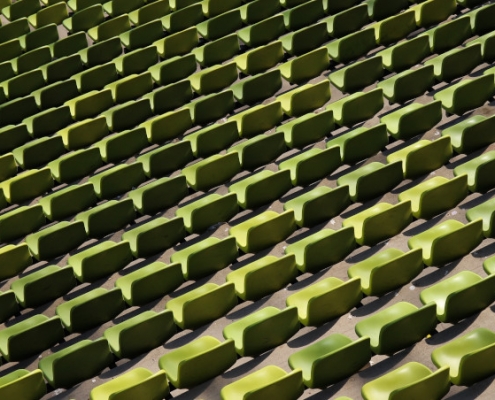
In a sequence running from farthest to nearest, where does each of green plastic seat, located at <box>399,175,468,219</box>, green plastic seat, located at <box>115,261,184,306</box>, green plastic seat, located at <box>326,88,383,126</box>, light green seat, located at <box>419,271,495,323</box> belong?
green plastic seat, located at <box>326,88,383,126</box> → green plastic seat, located at <box>399,175,468,219</box> → green plastic seat, located at <box>115,261,184,306</box> → light green seat, located at <box>419,271,495,323</box>

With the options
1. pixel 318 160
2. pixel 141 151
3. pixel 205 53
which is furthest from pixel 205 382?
pixel 205 53

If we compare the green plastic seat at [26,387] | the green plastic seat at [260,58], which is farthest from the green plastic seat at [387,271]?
the green plastic seat at [260,58]

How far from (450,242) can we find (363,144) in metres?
1.80

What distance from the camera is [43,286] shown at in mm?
9008

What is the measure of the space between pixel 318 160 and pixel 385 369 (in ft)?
7.81

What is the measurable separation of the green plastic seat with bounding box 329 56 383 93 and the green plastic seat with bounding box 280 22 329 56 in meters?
0.76

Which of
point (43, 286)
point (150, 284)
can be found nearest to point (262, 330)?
point (150, 284)

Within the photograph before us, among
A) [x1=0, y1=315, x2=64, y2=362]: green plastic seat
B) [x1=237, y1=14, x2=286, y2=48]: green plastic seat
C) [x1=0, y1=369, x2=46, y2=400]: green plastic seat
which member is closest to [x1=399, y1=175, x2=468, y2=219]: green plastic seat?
[x1=0, y1=315, x2=64, y2=362]: green plastic seat

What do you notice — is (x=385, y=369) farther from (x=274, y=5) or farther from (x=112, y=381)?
(x=274, y=5)

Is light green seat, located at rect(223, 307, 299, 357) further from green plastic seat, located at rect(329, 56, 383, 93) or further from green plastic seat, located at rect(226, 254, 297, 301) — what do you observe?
green plastic seat, located at rect(329, 56, 383, 93)

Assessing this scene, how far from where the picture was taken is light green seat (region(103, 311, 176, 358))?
8234 mm

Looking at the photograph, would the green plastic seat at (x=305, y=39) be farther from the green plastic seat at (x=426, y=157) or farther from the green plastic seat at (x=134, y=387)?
the green plastic seat at (x=134, y=387)

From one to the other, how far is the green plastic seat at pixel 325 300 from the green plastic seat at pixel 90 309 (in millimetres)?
1402

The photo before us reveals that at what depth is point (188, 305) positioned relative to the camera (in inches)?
332
